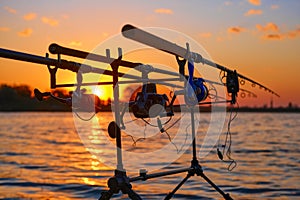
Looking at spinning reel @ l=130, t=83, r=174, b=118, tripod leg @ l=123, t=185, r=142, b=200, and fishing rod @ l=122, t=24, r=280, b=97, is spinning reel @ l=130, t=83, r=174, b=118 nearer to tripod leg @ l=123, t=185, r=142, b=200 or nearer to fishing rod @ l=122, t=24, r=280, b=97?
fishing rod @ l=122, t=24, r=280, b=97

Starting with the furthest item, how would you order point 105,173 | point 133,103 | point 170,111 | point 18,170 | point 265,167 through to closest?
point 265,167
point 18,170
point 105,173
point 170,111
point 133,103

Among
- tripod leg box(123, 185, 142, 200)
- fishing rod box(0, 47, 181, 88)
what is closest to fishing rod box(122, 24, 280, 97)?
fishing rod box(0, 47, 181, 88)

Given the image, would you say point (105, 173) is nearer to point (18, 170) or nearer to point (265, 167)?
point (18, 170)

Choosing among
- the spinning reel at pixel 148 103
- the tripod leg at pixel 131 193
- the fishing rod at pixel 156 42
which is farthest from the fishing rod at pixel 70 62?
the tripod leg at pixel 131 193

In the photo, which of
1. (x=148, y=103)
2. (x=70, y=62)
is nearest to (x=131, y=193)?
(x=148, y=103)

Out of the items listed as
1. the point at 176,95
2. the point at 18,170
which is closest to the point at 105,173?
the point at 18,170

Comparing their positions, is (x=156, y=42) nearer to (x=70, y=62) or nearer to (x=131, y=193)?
(x=70, y=62)

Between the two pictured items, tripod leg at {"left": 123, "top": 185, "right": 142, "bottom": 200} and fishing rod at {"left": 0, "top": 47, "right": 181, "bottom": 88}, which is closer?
fishing rod at {"left": 0, "top": 47, "right": 181, "bottom": 88}

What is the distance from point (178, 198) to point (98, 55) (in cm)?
670

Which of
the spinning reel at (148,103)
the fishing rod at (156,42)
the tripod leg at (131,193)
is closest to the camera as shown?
the fishing rod at (156,42)

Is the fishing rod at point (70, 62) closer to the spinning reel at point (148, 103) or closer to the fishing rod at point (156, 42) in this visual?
the spinning reel at point (148, 103)

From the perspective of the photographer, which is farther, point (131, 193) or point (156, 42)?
point (131, 193)

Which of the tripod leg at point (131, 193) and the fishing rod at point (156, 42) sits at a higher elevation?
the fishing rod at point (156, 42)

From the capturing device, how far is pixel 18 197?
35.7 feet
